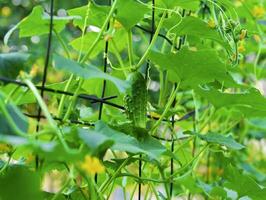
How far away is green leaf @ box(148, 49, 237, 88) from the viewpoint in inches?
36.1

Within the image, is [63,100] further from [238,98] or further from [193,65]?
[238,98]

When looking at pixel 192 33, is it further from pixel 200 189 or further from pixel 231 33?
pixel 200 189

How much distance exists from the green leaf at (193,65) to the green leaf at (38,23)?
15 cm

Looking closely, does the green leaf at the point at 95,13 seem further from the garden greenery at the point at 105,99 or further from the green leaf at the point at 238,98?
the green leaf at the point at 238,98

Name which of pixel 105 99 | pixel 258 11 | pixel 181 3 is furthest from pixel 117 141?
pixel 258 11

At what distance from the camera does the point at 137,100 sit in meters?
0.90

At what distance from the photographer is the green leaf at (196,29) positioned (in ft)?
3.22

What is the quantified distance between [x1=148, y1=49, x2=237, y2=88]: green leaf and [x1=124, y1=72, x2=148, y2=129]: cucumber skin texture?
2.3 inches

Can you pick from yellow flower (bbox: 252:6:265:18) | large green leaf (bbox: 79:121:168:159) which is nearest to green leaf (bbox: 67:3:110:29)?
large green leaf (bbox: 79:121:168:159)

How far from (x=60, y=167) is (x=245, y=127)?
1.00m

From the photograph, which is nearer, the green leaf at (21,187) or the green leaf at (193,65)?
the green leaf at (21,187)

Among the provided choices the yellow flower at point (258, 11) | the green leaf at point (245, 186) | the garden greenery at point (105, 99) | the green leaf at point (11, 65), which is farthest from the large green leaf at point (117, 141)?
the yellow flower at point (258, 11)

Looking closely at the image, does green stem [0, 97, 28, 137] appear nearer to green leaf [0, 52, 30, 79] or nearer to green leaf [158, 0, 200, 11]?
green leaf [0, 52, 30, 79]

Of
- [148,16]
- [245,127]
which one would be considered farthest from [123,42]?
[245,127]
